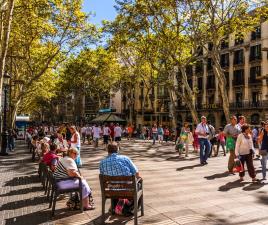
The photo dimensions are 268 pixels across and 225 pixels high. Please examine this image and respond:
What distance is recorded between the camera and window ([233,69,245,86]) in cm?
5142

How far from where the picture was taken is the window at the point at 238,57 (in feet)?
168

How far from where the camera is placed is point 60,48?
88.9ft

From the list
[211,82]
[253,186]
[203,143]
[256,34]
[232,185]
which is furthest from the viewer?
[211,82]

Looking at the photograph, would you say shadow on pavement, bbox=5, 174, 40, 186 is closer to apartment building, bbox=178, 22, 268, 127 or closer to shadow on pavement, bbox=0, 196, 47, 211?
shadow on pavement, bbox=0, 196, 47, 211

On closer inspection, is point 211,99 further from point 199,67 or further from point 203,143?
point 203,143

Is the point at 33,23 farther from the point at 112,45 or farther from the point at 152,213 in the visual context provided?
the point at 152,213

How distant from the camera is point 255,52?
4906 centimetres

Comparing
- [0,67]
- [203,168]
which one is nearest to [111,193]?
[203,168]

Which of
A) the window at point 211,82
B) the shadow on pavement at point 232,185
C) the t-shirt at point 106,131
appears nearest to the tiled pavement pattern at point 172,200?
the shadow on pavement at point 232,185

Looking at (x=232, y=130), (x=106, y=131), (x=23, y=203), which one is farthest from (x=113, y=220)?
(x=106, y=131)

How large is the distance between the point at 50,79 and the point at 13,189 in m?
31.5

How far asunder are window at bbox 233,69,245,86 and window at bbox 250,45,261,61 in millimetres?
2735

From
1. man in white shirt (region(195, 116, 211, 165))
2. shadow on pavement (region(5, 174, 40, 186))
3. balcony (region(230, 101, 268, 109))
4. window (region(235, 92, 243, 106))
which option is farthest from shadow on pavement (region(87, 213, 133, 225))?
window (region(235, 92, 243, 106))

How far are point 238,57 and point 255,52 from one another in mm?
3287
